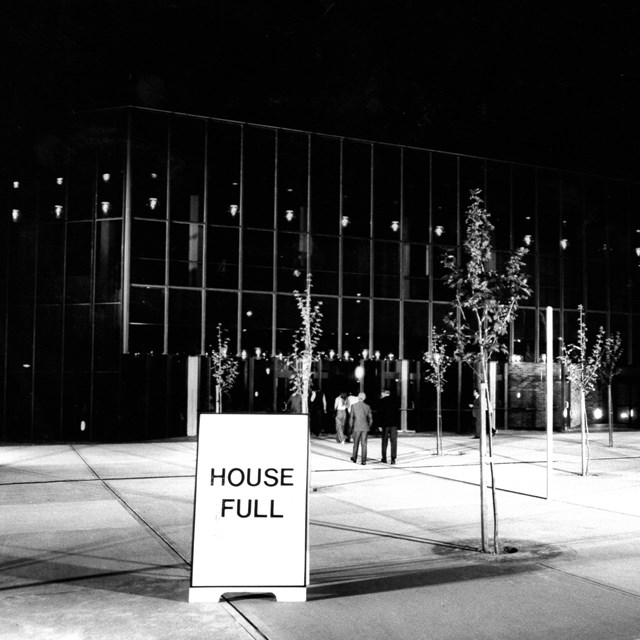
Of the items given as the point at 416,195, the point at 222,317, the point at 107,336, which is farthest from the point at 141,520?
the point at 416,195

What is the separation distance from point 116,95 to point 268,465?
2363cm

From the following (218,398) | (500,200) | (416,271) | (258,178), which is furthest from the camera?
(500,200)

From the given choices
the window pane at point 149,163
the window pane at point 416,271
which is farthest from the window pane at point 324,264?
the window pane at point 149,163

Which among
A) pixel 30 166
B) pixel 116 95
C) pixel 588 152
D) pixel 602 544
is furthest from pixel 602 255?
pixel 602 544

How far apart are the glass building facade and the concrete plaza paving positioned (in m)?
10.8

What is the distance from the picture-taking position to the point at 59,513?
37.7 feet

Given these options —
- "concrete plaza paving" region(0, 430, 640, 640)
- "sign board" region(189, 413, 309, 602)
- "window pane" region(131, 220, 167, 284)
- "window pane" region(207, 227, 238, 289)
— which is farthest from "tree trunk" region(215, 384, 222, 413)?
"sign board" region(189, 413, 309, 602)

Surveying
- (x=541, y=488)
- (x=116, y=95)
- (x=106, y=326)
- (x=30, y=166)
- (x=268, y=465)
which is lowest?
(x=541, y=488)

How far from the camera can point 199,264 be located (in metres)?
27.6

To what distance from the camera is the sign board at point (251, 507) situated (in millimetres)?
6898

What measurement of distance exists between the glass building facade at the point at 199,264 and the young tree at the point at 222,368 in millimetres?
440

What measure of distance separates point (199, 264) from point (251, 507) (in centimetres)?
2127

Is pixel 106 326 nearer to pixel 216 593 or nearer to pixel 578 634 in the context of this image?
pixel 216 593

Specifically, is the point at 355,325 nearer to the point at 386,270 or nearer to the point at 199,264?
the point at 386,270
